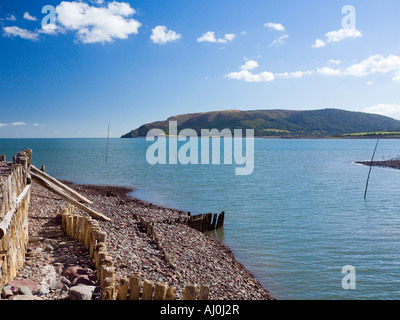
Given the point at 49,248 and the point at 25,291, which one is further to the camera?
the point at 49,248

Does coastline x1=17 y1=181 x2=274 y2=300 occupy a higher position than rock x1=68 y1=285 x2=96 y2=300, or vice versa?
rock x1=68 y1=285 x2=96 y2=300

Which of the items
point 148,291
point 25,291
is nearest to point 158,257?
point 148,291

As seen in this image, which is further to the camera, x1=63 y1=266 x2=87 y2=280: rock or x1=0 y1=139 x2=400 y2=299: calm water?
x1=0 y1=139 x2=400 y2=299: calm water

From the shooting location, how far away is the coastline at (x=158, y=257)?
1023cm

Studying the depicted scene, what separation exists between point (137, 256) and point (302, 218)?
56.0ft

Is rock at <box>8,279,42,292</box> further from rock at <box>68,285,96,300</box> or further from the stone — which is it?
rock at <box>68,285,96,300</box>

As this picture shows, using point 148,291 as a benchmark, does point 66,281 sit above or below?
below

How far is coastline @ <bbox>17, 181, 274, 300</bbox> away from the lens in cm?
1023

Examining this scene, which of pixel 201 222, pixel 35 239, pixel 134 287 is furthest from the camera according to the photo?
pixel 201 222

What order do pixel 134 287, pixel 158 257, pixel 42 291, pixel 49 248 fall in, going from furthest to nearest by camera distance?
pixel 158 257 < pixel 49 248 < pixel 42 291 < pixel 134 287

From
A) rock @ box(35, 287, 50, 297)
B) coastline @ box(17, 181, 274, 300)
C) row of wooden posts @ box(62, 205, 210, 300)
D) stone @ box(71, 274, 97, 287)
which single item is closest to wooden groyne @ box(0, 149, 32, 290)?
coastline @ box(17, 181, 274, 300)

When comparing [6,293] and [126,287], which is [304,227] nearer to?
[126,287]

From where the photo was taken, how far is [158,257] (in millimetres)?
12531
